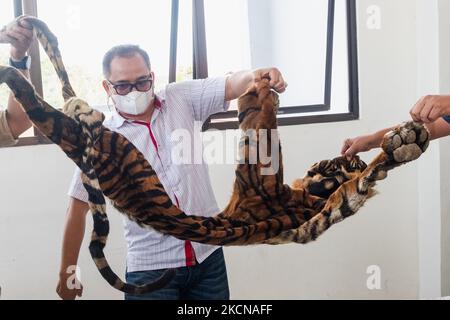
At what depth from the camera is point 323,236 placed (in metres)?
1.05

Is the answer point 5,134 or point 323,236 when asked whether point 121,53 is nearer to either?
point 5,134

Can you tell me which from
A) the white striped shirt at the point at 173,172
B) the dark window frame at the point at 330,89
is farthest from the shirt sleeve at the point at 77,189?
the dark window frame at the point at 330,89

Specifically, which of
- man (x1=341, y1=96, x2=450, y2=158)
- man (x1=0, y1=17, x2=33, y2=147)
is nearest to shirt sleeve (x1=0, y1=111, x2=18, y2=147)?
man (x1=0, y1=17, x2=33, y2=147)

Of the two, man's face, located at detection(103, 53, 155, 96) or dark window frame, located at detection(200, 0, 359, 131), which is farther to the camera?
dark window frame, located at detection(200, 0, 359, 131)

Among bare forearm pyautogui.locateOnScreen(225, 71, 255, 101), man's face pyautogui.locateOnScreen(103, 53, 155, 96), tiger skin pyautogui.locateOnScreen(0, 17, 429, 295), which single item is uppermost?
man's face pyautogui.locateOnScreen(103, 53, 155, 96)

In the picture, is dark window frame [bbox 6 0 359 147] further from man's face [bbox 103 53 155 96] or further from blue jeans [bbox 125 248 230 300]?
blue jeans [bbox 125 248 230 300]

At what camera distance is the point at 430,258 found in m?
1.11

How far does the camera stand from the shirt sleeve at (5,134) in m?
0.85

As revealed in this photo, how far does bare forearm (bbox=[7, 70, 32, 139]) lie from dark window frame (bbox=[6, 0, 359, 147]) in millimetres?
18

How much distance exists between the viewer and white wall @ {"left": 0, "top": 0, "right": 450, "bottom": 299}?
0.94m

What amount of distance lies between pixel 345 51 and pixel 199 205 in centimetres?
43

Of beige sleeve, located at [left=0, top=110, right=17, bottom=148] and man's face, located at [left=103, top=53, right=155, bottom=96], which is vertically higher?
man's face, located at [left=103, top=53, right=155, bottom=96]

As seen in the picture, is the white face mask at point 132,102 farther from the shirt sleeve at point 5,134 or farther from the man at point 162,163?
the shirt sleeve at point 5,134
